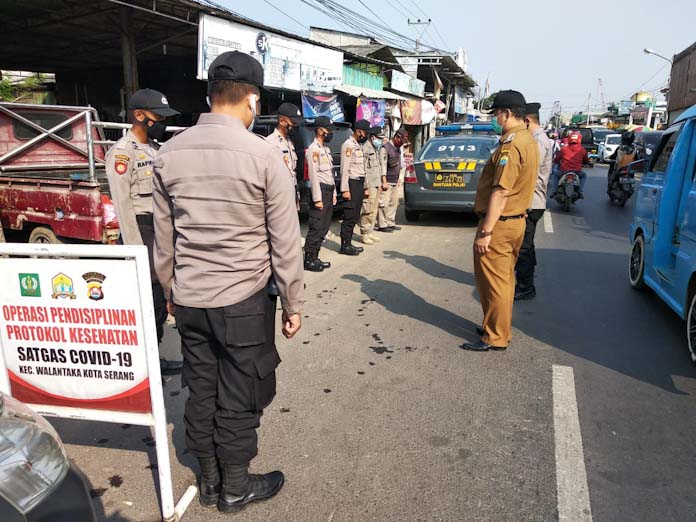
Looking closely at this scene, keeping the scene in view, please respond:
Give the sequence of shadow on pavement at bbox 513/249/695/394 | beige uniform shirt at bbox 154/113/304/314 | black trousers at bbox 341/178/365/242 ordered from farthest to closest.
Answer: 1. black trousers at bbox 341/178/365/242
2. shadow on pavement at bbox 513/249/695/394
3. beige uniform shirt at bbox 154/113/304/314

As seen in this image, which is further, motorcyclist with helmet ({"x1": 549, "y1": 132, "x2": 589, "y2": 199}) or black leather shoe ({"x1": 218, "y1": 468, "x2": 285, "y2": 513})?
motorcyclist with helmet ({"x1": 549, "y1": 132, "x2": 589, "y2": 199})

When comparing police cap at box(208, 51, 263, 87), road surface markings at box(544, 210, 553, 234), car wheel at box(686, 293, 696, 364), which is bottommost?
road surface markings at box(544, 210, 553, 234)

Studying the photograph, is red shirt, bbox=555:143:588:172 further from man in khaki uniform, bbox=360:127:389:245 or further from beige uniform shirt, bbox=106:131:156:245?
beige uniform shirt, bbox=106:131:156:245

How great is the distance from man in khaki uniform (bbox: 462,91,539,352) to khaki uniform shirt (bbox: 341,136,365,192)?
2.96 m

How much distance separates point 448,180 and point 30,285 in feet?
24.3

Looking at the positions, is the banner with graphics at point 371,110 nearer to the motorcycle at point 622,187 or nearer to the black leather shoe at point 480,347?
the motorcycle at point 622,187

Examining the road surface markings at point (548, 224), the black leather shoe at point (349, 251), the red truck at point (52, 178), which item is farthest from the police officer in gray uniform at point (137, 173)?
the road surface markings at point (548, 224)

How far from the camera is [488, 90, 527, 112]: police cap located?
3.73m

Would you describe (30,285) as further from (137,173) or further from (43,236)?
(43,236)

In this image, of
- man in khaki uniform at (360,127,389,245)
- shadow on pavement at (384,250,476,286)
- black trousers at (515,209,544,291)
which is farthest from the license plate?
black trousers at (515,209,544,291)

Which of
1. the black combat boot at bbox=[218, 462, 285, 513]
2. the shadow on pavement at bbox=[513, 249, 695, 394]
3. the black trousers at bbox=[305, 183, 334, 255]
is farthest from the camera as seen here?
the black trousers at bbox=[305, 183, 334, 255]

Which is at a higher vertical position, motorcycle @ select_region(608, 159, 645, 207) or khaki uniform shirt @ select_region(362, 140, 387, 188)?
khaki uniform shirt @ select_region(362, 140, 387, 188)

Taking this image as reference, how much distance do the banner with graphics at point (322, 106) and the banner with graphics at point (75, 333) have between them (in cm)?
1201

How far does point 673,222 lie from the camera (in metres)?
4.41
